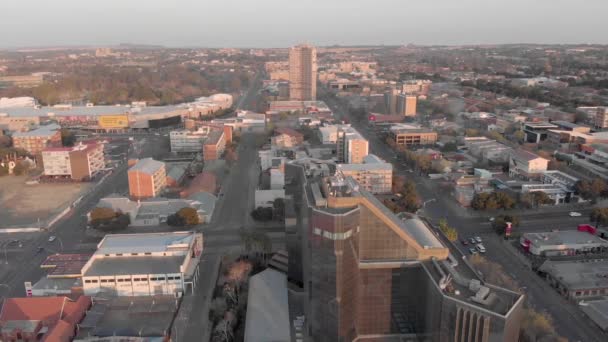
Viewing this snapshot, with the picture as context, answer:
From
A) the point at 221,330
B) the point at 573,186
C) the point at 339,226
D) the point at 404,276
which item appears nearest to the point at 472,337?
the point at 404,276

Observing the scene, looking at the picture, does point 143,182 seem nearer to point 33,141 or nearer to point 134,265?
point 134,265

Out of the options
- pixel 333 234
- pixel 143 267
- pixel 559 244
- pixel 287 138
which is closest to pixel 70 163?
pixel 287 138

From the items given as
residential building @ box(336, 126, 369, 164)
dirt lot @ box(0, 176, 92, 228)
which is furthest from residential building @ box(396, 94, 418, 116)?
dirt lot @ box(0, 176, 92, 228)

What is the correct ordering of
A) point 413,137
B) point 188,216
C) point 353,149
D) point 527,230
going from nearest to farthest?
point 527,230 < point 188,216 < point 353,149 < point 413,137

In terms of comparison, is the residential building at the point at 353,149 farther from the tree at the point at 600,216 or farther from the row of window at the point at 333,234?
the row of window at the point at 333,234

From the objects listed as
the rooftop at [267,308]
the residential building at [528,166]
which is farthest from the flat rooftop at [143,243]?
the residential building at [528,166]

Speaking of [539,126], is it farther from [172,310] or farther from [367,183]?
[172,310]

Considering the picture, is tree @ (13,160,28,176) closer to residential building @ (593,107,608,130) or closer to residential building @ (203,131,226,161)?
residential building @ (203,131,226,161)
